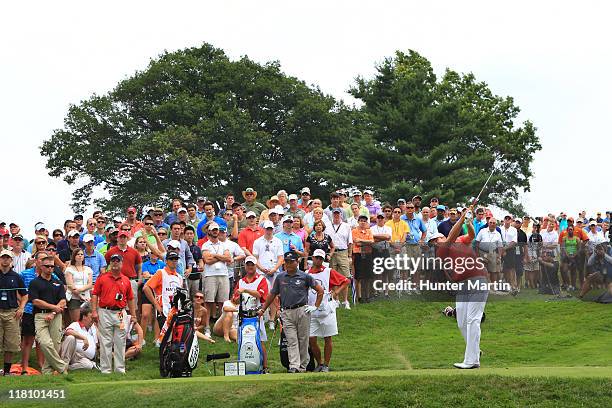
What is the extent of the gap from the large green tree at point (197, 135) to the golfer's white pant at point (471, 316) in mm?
43890

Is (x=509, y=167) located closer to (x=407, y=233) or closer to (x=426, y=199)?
(x=426, y=199)

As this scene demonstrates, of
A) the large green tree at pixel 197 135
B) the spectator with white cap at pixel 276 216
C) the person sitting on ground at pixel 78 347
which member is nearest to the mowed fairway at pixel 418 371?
the person sitting on ground at pixel 78 347

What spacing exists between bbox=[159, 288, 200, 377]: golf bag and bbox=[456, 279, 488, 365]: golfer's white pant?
471cm

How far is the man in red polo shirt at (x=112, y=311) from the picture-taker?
17266mm

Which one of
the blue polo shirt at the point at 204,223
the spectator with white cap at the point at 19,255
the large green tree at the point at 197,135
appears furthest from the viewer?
the large green tree at the point at 197,135

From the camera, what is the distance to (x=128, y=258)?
19.2m

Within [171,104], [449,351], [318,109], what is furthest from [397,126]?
[449,351]

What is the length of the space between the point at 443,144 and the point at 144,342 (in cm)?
3865

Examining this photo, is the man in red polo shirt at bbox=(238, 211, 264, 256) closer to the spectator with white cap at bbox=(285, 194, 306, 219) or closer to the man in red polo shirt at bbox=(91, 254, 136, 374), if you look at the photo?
the spectator with white cap at bbox=(285, 194, 306, 219)

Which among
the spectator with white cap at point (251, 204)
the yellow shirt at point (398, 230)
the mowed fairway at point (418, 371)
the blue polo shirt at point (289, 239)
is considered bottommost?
the mowed fairway at point (418, 371)

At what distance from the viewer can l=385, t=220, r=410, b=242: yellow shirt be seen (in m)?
23.4

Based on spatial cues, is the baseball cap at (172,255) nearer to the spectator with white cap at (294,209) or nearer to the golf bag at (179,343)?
the golf bag at (179,343)

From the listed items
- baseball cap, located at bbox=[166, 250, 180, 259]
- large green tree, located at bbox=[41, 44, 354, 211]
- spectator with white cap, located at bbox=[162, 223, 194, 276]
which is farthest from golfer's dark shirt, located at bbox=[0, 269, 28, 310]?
large green tree, located at bbox=[41, 44, 354, 211]

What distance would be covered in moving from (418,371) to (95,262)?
7547mm
